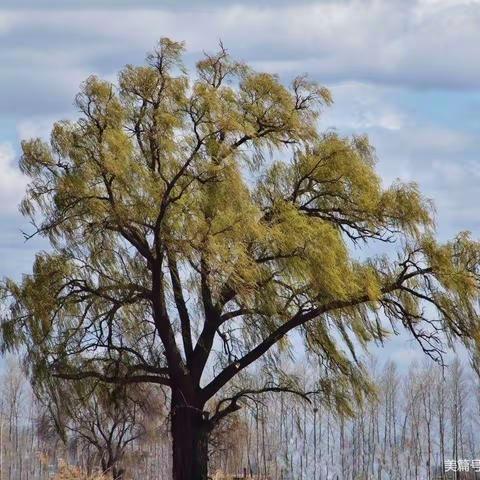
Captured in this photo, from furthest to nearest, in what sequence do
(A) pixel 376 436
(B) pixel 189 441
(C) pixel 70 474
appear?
(A) pixel 376 436, (B) pixel 189 441, (C) pixel 70 474

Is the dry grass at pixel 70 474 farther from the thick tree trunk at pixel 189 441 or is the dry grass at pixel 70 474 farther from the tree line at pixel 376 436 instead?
the tree line at pixel 376 436

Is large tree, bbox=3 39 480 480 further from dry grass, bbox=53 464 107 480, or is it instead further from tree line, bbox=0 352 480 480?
tree line, bbox=0 352 480 480

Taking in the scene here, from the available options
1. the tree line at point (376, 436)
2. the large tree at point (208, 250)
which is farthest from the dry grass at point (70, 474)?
the tree line at point (376, 436)

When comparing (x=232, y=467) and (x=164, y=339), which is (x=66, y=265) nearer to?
(x=164, y=339)

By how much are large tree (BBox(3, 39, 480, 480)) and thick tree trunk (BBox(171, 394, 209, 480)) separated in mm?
32

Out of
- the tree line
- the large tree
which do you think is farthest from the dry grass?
the tree line

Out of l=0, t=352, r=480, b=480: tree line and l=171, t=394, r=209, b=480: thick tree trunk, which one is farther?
l=0, t=352, r=480, b=480: tree line

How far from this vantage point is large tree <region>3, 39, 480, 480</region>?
90.5 feet

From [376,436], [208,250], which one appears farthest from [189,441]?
[376,436]

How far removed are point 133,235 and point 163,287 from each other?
1.80 meters

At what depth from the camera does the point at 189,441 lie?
28781mm

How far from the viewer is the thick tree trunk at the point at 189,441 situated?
94.1ft

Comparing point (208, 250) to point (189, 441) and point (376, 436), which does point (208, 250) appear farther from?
point (376, 436)

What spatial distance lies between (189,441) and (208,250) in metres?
4.83
